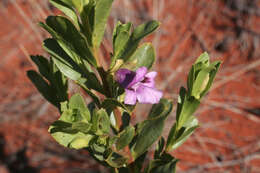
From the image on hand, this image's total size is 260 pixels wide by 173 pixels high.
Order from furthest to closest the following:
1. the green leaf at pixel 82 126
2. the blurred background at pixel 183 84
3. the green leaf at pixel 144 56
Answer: the blurred background at pixel 183 84
the green leaf at pixel 144 56
the green leaf at pixel 82 126

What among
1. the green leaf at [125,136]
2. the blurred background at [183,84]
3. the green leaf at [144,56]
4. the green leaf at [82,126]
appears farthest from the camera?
the blurred background at [183,84]

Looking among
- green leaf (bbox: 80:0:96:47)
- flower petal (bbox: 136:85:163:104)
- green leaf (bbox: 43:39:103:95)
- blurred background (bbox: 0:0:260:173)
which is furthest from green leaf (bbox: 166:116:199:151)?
blurred background (bbox: 0:0:260:173)

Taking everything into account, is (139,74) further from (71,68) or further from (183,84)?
(183,84)

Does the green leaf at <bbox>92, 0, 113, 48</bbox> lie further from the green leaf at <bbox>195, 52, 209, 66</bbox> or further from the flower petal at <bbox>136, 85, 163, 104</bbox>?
the green leaf at <bbox>195, 52, 209, 66</bbox>

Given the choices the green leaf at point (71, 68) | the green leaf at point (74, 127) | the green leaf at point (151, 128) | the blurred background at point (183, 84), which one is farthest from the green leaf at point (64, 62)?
the blurred background at point (183, 84)

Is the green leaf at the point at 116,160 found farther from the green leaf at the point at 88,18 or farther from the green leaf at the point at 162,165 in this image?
the green leaf at the point at 88,18

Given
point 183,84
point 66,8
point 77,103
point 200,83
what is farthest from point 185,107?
point 183,84
